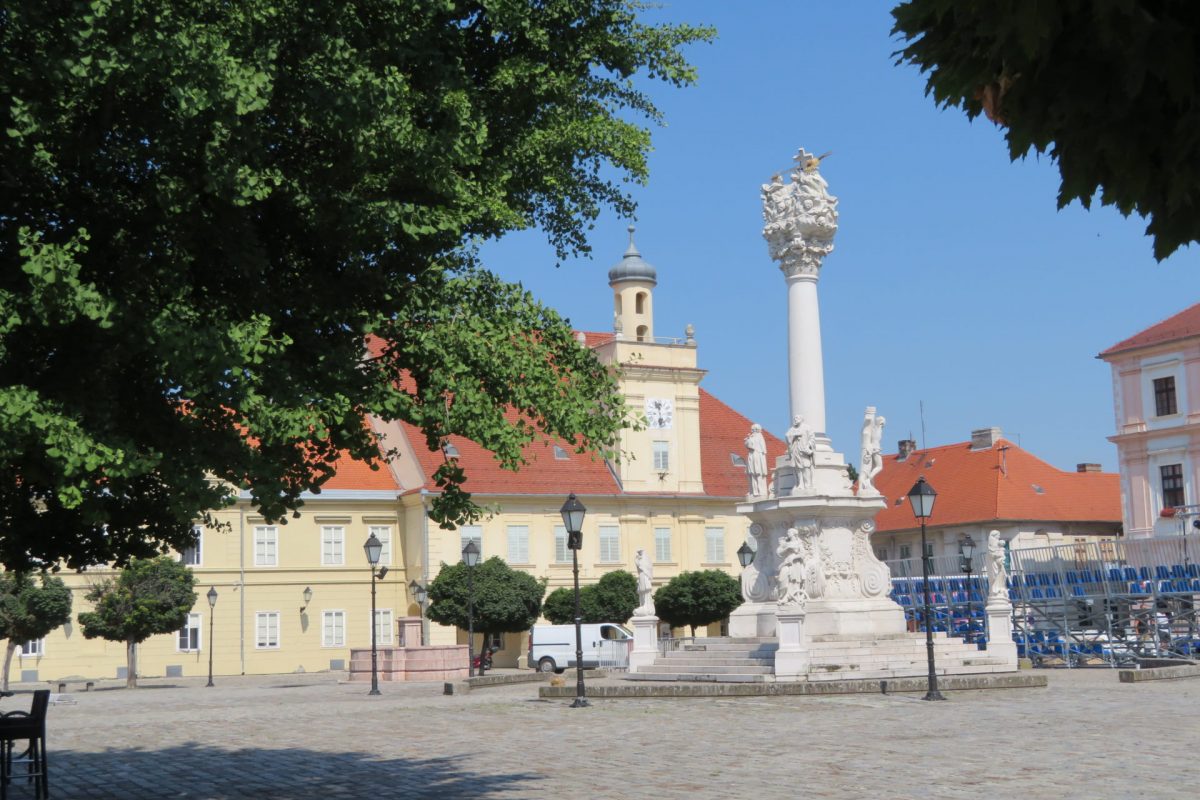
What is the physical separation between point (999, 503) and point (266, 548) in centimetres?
3682

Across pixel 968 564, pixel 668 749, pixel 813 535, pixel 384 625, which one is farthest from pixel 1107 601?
pixel 384 625

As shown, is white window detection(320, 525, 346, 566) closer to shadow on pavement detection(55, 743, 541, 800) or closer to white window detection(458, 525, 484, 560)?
white window detection(458, 525, 484, 560)

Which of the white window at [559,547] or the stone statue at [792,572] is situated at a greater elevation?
the white window at [559,547]

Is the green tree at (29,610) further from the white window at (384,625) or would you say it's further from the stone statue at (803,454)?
the stone statue at (803,454)

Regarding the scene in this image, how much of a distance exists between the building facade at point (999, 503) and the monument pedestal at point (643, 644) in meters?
40.8

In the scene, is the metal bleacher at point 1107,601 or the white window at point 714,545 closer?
the metal bleacher at point 1107,601

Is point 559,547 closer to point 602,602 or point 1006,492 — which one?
point 602,602

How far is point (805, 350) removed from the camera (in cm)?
2941

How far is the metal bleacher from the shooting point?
1342 inches

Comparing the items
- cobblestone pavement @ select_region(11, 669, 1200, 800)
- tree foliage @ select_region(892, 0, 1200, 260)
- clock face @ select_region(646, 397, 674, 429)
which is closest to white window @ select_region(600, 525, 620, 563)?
clock face @ select_region(646, 397, 674, 429)

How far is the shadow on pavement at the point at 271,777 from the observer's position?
12906 millimetres

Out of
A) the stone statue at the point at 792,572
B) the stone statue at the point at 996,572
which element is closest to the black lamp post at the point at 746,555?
the stone statue at the point at 792,572

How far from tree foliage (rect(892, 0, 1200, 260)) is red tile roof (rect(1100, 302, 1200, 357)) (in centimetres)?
5692

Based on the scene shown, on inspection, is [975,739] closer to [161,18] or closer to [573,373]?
[573,373]
